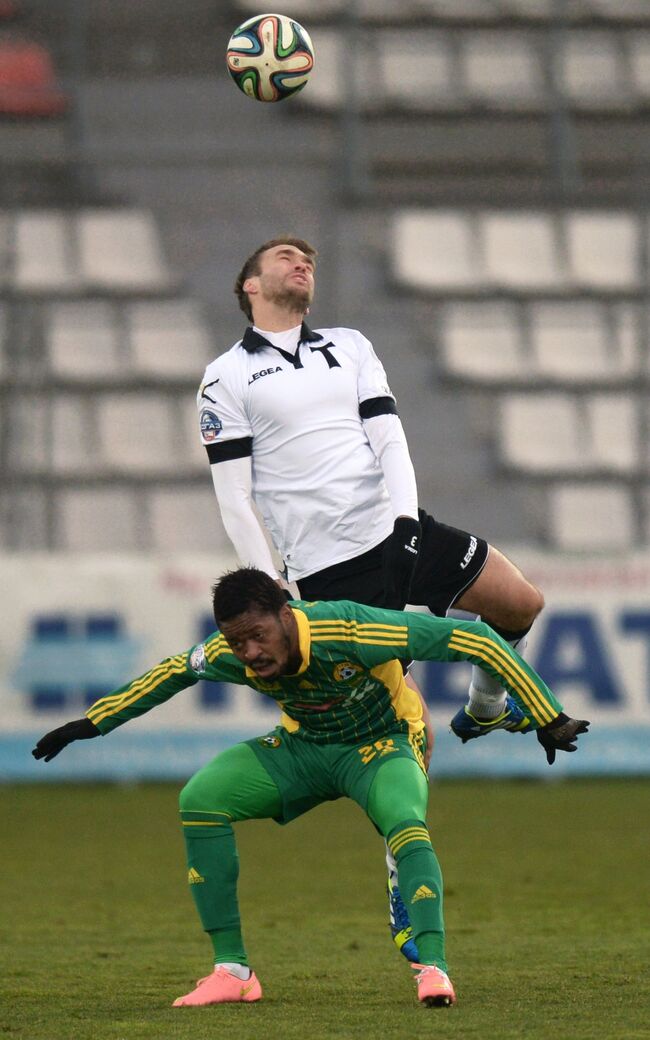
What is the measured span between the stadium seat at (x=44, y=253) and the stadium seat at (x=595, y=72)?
5.65m

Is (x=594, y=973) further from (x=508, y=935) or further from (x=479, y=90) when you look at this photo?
(x=479, y=90)

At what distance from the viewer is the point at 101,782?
13141 mm

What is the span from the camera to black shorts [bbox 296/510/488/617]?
19.1ft

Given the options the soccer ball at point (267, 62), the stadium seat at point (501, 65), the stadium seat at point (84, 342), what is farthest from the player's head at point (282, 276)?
the stadium seat at point (501, 65)

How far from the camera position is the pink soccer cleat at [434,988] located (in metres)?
4.65

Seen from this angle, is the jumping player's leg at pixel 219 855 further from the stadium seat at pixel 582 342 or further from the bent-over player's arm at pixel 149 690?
the stadium seat at pixel 582 342

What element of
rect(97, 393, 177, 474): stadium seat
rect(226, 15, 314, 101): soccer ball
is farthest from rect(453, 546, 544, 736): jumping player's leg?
rect(97, 393, 177, 474): stadium seat

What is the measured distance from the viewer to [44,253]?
50.8 ft

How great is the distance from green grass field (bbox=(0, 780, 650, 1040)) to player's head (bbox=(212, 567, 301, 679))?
0.98 m

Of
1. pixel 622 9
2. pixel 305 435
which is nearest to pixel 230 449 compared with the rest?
pixel 305 435

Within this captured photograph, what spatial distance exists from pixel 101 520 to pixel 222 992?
9161 millimetres

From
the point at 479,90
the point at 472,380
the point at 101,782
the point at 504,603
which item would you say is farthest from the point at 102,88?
the point at 504,603

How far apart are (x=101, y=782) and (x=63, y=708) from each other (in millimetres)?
770

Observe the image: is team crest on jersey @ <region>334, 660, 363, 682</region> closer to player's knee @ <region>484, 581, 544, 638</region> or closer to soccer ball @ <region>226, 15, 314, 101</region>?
player's knee @ <region>484, 581, 544, 638</region>
